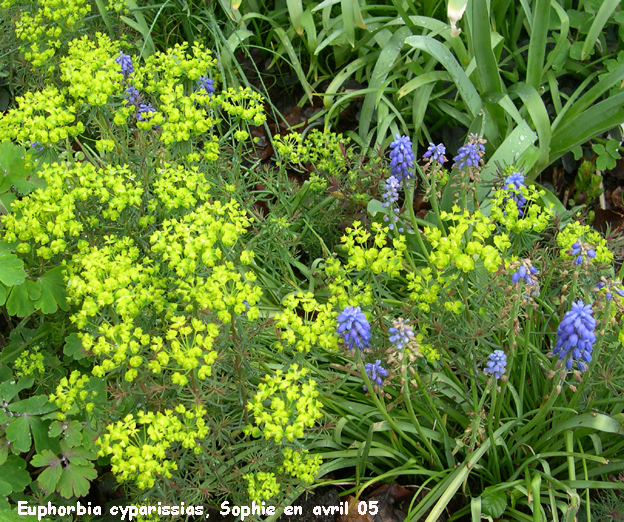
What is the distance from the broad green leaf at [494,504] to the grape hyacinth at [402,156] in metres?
1.11

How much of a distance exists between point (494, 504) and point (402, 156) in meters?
1.18

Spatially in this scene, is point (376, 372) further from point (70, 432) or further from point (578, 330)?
point (70, 432)

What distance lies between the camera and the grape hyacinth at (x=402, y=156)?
2121 mm

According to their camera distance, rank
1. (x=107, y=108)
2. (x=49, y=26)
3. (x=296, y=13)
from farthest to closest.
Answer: (x=296, y=13) < (x=49, y=26) < (x=107, y=108)

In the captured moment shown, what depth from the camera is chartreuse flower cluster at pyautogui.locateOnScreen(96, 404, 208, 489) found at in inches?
60.3

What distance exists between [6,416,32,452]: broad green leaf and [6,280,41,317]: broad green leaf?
1.16 feet

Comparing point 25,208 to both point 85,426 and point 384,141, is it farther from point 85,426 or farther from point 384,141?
point 384,141

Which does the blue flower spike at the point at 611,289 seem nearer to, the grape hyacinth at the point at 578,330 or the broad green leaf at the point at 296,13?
the grape hyacinth at the point at 578,330

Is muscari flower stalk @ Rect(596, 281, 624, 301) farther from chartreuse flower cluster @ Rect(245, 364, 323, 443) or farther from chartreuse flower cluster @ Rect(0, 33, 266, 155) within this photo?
chartreuse flower cluster @ Rect(0, 33, 266, 155)

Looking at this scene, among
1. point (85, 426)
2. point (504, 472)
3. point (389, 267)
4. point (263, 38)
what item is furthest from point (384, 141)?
point (85, 426)

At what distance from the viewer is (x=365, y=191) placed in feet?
9.23

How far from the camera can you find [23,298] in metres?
2.04

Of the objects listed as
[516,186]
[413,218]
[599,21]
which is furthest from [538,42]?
[413,218]

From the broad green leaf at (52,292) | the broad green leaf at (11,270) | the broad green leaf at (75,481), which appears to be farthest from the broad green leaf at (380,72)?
the broad green leaf at (75,481)
